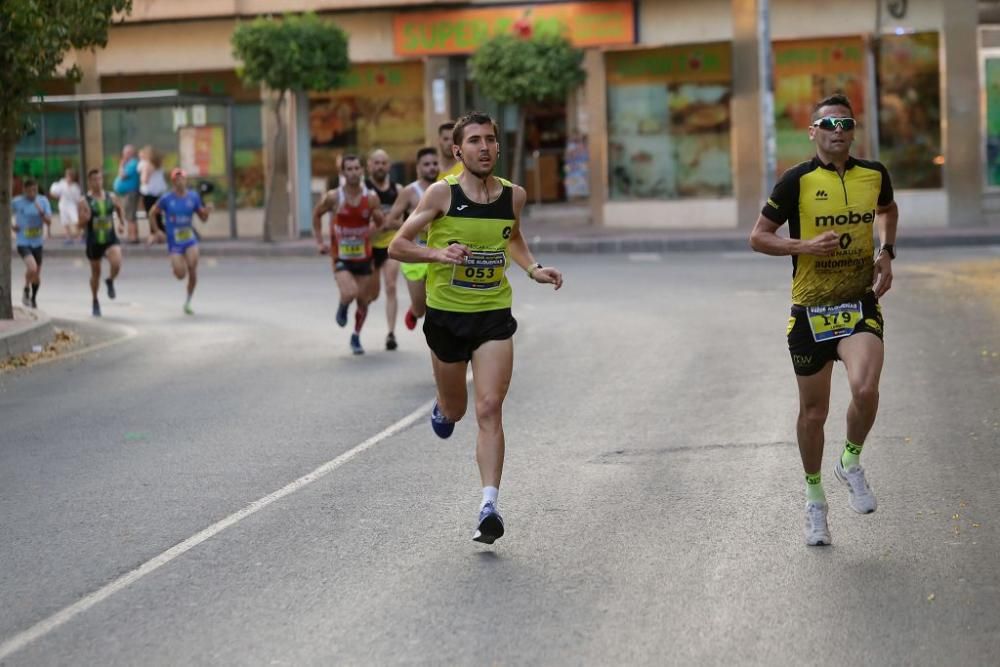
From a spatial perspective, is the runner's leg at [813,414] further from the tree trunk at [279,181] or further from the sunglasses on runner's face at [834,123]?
the tree trunk at [279,181]

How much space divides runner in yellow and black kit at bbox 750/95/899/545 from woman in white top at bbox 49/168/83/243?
29.0 m

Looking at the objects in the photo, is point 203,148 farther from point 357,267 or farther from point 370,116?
point 357,267

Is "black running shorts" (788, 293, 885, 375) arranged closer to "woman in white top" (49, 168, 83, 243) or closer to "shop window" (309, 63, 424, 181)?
"shop window" (309, 63, 424, 181)

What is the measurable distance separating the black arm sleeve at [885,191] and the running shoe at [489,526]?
2155 mm

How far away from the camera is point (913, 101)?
32406 millimetres

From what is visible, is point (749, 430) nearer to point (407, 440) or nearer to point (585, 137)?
point (407, 440)

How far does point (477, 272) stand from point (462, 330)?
0.27 meters

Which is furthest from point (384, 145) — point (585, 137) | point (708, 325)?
point (708, 325)

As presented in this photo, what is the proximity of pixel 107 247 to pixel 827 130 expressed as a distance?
16.2 m

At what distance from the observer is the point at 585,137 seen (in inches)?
1490

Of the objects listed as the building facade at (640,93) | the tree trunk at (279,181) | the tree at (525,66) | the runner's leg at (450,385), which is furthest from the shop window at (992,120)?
the runner's leg at (450,385)

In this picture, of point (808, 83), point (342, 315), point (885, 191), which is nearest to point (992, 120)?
point (808, 83)

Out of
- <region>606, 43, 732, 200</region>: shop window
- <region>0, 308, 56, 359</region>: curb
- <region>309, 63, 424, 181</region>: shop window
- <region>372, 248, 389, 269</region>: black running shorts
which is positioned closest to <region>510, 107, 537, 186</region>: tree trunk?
<region>606, 43, 732, 200</region>: shop window

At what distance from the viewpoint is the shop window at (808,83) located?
32.7 m
